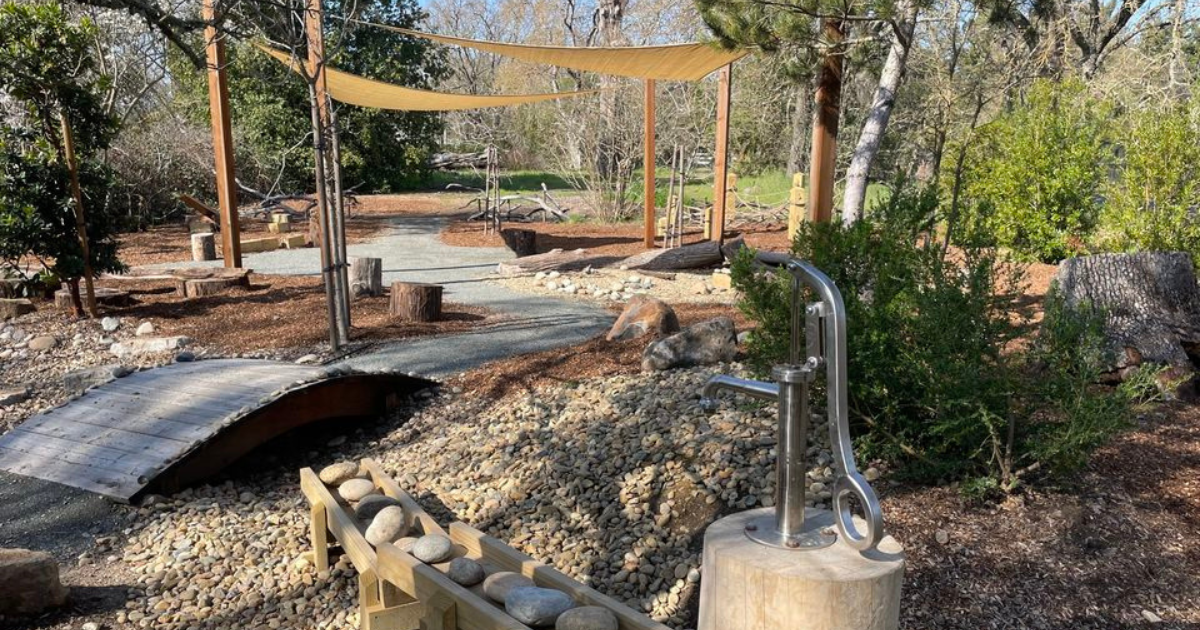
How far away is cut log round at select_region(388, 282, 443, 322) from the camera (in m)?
7.34

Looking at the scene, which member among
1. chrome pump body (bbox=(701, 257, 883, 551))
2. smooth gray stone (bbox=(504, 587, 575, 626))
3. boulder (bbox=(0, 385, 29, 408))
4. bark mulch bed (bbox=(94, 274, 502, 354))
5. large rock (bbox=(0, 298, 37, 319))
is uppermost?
chrome pump body (bbox=(701, 257, 883, 551))

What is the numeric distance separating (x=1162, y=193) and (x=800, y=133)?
13.2m

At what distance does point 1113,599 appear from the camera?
2816mm

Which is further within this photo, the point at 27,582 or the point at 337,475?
the point at 337,475

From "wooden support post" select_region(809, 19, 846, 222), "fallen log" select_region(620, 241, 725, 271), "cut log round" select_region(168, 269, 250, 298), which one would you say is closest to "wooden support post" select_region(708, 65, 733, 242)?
"fallen log" select_region(620, 241, 725, 271)

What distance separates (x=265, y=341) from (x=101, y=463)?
2657mm

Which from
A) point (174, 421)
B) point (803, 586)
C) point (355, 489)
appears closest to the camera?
point (803, 586)

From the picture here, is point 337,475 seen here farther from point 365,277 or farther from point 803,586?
point 365,277

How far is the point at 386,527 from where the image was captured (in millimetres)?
3326

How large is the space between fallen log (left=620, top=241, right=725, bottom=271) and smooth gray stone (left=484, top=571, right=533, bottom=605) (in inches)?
303

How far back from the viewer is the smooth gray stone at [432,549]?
301cm

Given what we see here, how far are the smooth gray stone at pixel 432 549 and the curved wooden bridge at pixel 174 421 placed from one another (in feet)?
5.54

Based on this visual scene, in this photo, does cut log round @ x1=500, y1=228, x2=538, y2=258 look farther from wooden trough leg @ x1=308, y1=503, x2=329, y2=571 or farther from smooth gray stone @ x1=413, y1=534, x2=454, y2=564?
smooth gray stone @ x1=413, y1=534, x2=454, y2=564

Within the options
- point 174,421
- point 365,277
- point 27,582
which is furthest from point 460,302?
point 27,582
